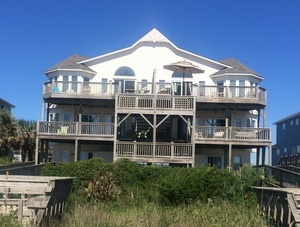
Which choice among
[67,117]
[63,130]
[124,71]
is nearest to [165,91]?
[124,71]

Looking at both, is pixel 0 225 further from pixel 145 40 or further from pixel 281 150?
pixel 281 150

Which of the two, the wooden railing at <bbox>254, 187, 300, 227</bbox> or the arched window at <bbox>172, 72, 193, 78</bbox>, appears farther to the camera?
the arched window at <bbox>172, 72, 193, 78</bbox>

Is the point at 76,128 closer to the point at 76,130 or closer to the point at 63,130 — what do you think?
the point at 76,130

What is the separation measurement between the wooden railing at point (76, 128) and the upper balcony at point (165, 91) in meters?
2.02

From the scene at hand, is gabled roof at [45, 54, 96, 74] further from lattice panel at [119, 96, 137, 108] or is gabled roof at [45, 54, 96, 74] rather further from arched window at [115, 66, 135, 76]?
lattice panel at [119, 96, 137, 108]

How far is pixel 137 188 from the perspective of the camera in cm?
2117

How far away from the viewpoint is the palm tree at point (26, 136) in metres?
35.0

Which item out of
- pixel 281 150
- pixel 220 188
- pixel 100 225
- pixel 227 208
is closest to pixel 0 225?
pixel 100 225

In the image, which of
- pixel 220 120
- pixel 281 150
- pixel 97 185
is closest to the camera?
pixel 97 185

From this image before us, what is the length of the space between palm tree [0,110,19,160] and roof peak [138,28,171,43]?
12.3 meters

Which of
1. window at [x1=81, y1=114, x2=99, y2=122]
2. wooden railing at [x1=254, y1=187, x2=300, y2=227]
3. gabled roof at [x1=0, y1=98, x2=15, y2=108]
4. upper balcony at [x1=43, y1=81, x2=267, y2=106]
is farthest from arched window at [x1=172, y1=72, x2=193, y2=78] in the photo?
gabled roof at [x1=0, y1=98, x2=15, y2=108]

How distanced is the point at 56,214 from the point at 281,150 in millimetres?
44082

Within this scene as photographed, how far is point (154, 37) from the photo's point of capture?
3400cm

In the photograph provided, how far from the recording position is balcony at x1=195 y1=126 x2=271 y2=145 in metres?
28.9
